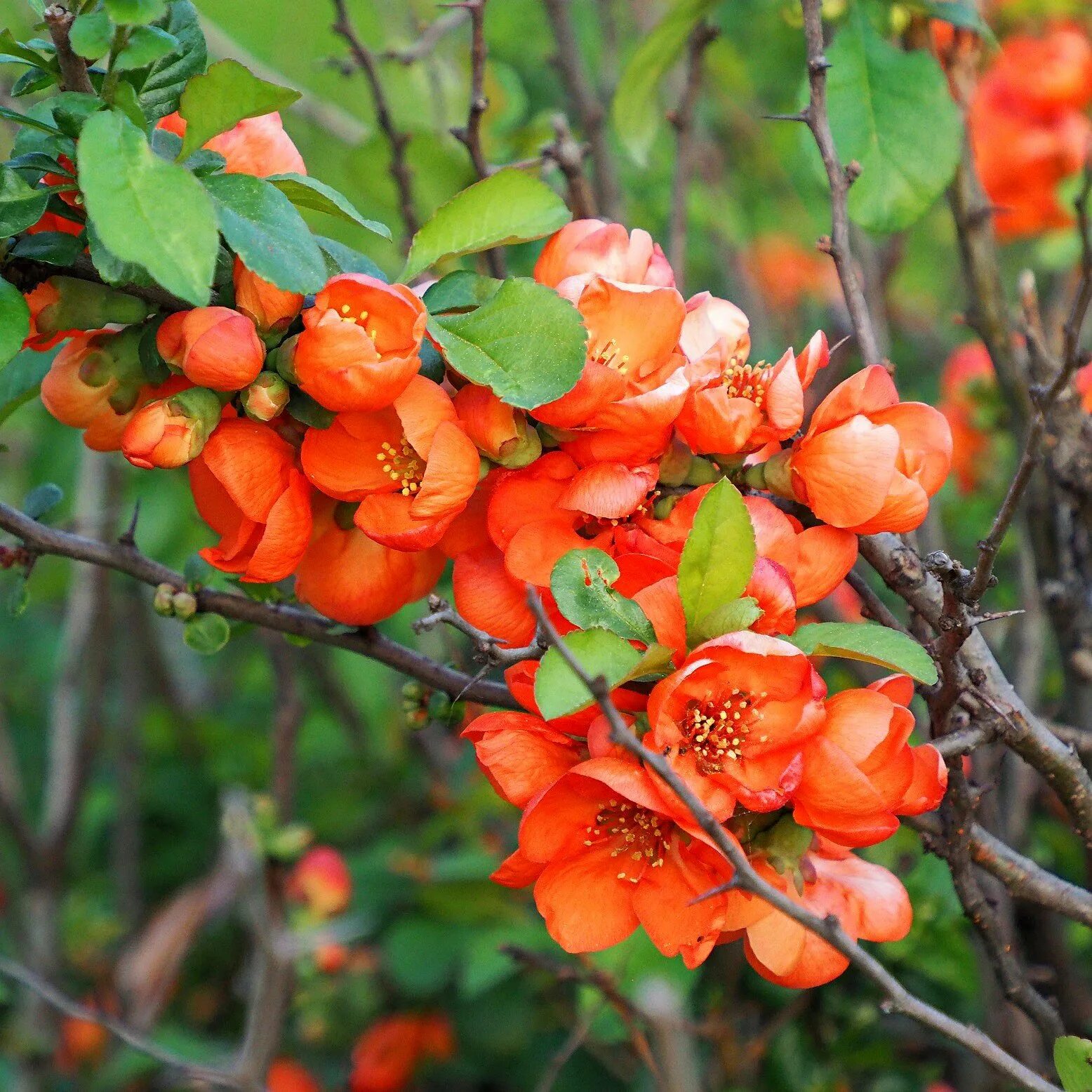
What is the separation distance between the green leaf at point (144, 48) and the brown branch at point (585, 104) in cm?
89

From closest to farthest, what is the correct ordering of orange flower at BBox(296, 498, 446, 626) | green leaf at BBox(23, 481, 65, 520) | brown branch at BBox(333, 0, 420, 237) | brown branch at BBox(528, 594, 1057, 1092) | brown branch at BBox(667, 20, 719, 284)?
brown branch at BBox(528, 594, 1057, 1092), orange flower at BBox(296, 498, 446, 626), green leaf at BBox(23, 481, 65, 520), brown branch at BBox(333, 0, 420, 237), brown branch at BBox(667, 20, 719, 284)

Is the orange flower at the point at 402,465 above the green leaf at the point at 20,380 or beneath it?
above

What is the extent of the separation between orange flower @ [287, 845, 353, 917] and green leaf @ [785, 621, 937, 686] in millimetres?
1106

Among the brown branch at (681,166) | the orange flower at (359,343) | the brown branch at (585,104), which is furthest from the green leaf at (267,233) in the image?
the brown branch at (585,104)

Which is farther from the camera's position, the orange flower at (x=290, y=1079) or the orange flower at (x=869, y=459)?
the orange flower at (x=290, y=1079)

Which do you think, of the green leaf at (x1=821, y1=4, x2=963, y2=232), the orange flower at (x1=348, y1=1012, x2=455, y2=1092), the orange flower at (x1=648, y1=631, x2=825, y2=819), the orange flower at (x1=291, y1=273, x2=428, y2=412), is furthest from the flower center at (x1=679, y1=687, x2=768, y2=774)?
the orange flower at (x1=348, y1=1012, x2=455, y2=1092)

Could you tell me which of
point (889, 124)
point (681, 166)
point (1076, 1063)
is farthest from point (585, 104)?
point (1076, 1063)

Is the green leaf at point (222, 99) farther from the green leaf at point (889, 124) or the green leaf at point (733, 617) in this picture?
the green leaf at point (889, 124)

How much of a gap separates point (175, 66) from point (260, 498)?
0.78ft

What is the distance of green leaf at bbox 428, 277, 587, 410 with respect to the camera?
60cm

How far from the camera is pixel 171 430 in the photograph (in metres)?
0.60

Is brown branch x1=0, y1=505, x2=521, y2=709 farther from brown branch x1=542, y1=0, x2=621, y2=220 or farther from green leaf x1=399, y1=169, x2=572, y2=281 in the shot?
brown branch x1=542, y1=0, x2=621, y2=220

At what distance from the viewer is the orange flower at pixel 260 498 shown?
0.62m

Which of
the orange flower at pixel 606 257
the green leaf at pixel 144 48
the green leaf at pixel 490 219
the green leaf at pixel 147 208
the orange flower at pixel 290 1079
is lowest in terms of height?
the orange flower at pixel 290 1079
